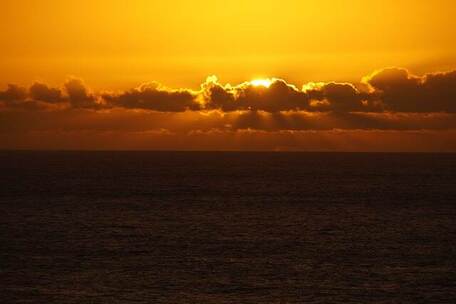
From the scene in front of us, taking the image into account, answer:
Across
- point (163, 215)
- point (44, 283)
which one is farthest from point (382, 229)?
point (44, 283)

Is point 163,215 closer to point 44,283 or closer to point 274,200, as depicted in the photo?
point 274,200

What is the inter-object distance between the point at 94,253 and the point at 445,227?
49814 millimetres

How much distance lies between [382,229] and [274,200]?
168ft

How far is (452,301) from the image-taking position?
2333 inches

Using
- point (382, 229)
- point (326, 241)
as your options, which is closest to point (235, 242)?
point (326, 241)

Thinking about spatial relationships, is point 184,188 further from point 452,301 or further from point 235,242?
point 452,301

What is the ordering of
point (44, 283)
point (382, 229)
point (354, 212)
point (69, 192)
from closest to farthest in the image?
point (44, 283)
point (382, 229)
point (354, 212)
point (69, 192)

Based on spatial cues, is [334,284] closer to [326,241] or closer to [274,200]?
[326,241]

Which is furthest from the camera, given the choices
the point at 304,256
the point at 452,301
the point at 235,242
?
the point at 235,242

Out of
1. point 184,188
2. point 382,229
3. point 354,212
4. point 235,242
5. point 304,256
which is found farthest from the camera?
point 184,188

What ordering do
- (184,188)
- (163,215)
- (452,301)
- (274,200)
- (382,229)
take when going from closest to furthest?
(452,301) < (382,229) < (163,215) < (274,200) < (184,188)

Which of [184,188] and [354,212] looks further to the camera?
[184,188]

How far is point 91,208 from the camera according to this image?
131 metres

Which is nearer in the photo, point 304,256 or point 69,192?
point 304,256
